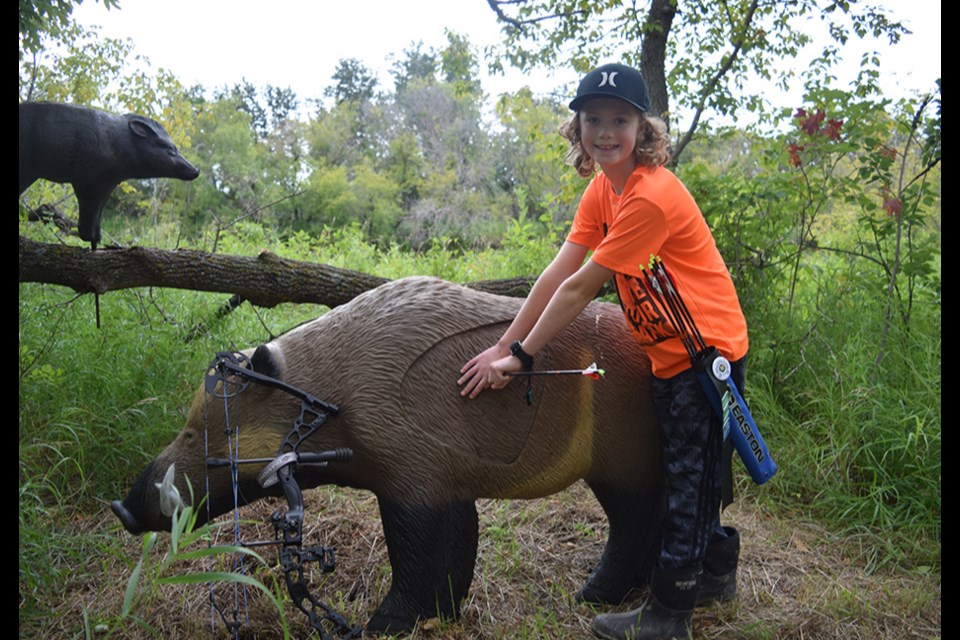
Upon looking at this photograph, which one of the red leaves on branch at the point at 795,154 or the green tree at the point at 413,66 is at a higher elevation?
the green tree at the point at 413,66

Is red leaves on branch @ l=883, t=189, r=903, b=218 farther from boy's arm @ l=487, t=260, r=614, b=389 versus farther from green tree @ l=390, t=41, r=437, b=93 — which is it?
green tree @ l=390, t=41, r=437, b=93

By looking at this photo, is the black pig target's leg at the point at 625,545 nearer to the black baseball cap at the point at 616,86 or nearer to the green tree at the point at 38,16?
the black baseball cap at the point at 616,86

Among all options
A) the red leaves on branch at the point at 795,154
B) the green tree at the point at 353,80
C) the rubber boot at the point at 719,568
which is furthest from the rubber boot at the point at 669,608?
the green tree at the point at 353,80

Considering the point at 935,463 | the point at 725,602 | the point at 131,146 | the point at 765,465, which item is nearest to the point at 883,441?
the point at 935,463

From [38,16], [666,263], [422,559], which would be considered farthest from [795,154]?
[38,16]

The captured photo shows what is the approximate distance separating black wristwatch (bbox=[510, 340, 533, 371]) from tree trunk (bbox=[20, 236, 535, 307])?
2.49 metres

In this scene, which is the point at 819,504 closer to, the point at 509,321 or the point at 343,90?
the point at 509,321

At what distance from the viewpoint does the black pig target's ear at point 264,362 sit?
2.72 metres

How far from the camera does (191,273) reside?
4492mm

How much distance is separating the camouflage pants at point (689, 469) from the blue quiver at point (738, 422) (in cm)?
5

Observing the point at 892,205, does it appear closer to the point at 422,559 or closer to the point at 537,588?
the point at 537,588

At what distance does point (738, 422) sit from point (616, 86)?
1205 mm

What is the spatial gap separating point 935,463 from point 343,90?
31.1 m

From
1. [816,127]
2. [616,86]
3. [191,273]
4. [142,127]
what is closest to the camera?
[616,86]
